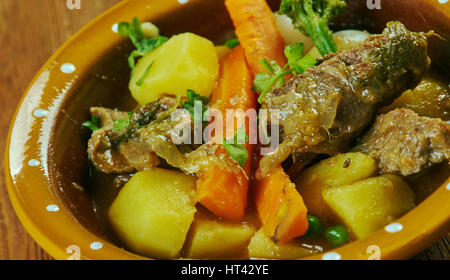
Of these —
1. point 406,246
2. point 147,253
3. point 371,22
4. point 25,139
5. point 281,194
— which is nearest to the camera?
point 406,246

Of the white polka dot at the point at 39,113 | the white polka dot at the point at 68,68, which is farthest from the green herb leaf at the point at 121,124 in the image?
the white polka dot at the point at 68,68

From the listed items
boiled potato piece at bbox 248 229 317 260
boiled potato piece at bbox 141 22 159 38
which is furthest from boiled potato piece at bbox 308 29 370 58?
boiled potato piece at bbox 248 229 317 260

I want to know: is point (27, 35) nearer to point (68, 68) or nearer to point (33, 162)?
point (68, 68)

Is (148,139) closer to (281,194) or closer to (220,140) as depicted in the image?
(220,140)

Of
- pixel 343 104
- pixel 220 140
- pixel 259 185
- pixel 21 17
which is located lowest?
pixel 259 185

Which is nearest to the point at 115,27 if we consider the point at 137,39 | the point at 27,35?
the point at 137,39

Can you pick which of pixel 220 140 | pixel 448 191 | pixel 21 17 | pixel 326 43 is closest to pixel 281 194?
pixel 220 140

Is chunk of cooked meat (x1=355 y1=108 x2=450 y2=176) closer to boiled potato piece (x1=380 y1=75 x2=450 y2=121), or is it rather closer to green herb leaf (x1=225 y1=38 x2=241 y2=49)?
boiled potato piece (x1=380 y1=75 x2=450 y2=121)
